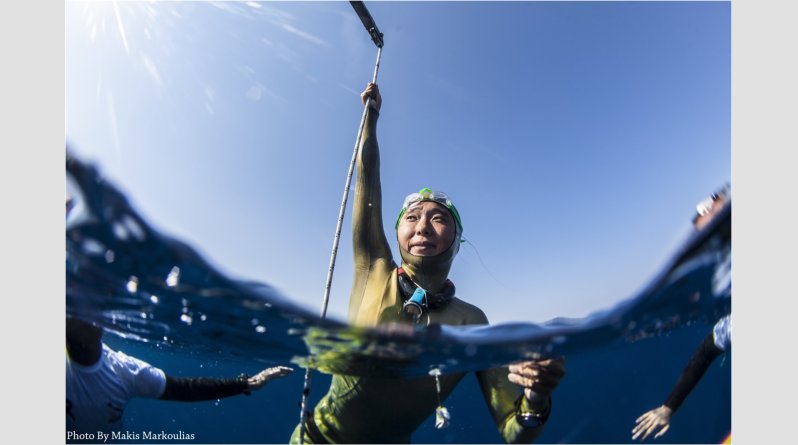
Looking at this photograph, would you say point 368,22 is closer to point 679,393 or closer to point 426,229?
point 426,229

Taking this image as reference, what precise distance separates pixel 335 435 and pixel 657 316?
4.84m

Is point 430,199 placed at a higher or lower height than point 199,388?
higher

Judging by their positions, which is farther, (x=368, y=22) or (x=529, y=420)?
(x=368, y=22)

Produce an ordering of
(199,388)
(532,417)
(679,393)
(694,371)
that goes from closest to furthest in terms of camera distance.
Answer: (532,417)
(199,388)
(679,393)
(694,371)

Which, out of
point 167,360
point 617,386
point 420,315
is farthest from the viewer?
point 617,386

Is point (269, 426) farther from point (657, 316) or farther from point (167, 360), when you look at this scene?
point (657, 316)

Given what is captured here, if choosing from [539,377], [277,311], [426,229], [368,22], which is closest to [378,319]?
[426,229]

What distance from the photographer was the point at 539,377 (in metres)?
3.27

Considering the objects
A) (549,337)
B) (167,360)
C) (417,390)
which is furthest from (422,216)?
(167,360)

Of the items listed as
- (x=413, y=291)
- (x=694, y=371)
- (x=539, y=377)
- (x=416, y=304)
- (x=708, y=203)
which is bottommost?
(x=694, y=371)

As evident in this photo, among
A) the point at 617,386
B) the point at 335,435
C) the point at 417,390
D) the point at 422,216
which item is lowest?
the point at 617,386

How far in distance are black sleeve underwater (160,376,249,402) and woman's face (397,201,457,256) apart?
2665mm

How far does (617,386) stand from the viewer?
70.1 feet

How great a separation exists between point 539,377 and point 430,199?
2.08 m
